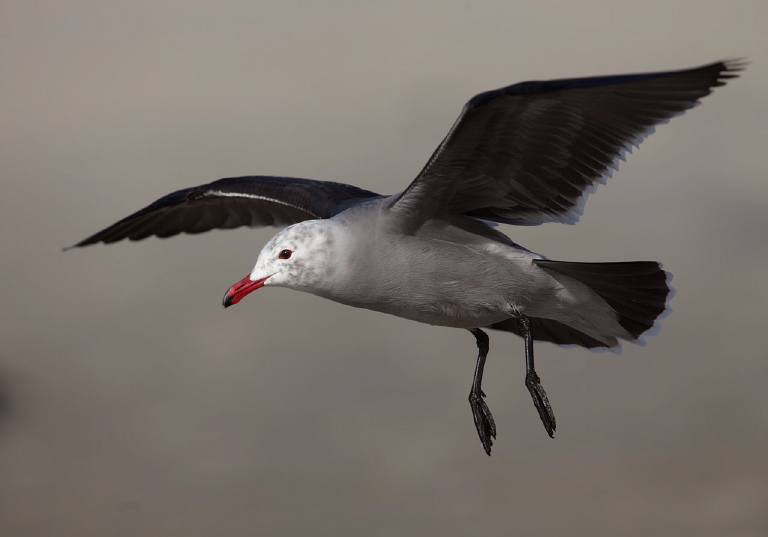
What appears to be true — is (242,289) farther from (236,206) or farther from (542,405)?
(236,206)

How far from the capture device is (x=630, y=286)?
554cm

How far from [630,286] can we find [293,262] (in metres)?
1.75

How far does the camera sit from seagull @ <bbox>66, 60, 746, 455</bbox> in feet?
15.9

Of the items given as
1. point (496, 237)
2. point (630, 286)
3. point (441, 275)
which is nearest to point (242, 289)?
point (441, 275)

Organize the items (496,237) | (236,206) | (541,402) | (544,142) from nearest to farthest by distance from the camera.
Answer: (544,142) < (541,402) < (496,237) < (236,206)

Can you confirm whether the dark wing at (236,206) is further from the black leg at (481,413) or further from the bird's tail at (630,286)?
the bird's tail at (630,286)

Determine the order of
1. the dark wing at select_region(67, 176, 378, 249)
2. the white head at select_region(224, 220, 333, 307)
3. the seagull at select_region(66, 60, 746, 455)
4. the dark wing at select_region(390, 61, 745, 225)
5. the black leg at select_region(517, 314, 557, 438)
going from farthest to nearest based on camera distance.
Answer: the dark wing at select_region(67, 176, 378, 249) → the black leg at select_region(517, 314, 557, 438) → the white head at select_region(224, 220, 333, 307) → the seagull at select_region(66, 60, 746, 455) → the dark wing at select_region(390, 61, 745, 225)

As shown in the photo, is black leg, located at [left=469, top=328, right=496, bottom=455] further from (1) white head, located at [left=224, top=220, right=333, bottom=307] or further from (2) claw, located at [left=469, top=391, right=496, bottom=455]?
(1) white head, located at [left=224, top=220, right=333, bottom=307]

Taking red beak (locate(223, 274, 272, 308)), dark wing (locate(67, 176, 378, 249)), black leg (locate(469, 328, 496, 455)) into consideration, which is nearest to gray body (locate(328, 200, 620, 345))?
red beak (locate(223, 274, 272, 308))

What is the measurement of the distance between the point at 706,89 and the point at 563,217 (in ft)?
3.72

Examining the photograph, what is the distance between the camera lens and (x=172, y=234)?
283 inches

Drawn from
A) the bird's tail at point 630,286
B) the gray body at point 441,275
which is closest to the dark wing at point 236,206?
the gray body at point 441,275

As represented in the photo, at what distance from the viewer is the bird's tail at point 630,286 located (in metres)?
5.43

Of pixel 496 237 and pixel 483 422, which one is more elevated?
pixel 496 237
